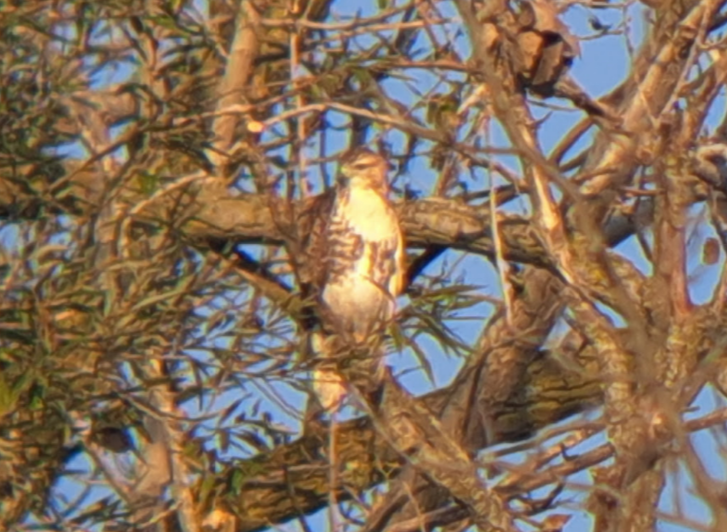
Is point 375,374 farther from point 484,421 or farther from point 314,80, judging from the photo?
point 314,80

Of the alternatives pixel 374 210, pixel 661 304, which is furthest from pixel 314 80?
pixel 661 304

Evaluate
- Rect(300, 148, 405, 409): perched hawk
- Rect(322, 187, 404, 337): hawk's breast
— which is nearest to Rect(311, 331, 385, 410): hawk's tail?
Rect(300, 148, 405, 409): perched hawk

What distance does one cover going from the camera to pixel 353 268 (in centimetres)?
513

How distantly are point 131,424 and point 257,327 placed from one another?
1.03 feet

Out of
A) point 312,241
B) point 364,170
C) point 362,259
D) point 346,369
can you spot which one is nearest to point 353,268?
point 362,259

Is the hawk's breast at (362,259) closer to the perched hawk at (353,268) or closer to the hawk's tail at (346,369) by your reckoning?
the perched hawk at (353,268)

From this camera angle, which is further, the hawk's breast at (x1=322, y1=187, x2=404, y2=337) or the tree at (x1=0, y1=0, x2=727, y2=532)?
the hawk's breast at (x1=322, y1=187, x2=404, y2=337)

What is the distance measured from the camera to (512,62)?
132 inches

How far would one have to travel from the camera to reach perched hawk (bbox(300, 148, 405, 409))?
421 centimetres

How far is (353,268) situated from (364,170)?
18.8 inches

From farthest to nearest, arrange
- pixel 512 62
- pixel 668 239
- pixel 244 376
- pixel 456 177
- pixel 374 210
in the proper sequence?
pixel 374 210, pixel 456 177, pixel 244 376, pixel 512 62, pixel 668 239

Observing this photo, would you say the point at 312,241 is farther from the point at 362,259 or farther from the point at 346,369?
the point at 346,369

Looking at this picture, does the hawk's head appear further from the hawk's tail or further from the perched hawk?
the hawk's tail

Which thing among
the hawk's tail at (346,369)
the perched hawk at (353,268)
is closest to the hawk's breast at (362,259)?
the perched hawk at (353,268)
